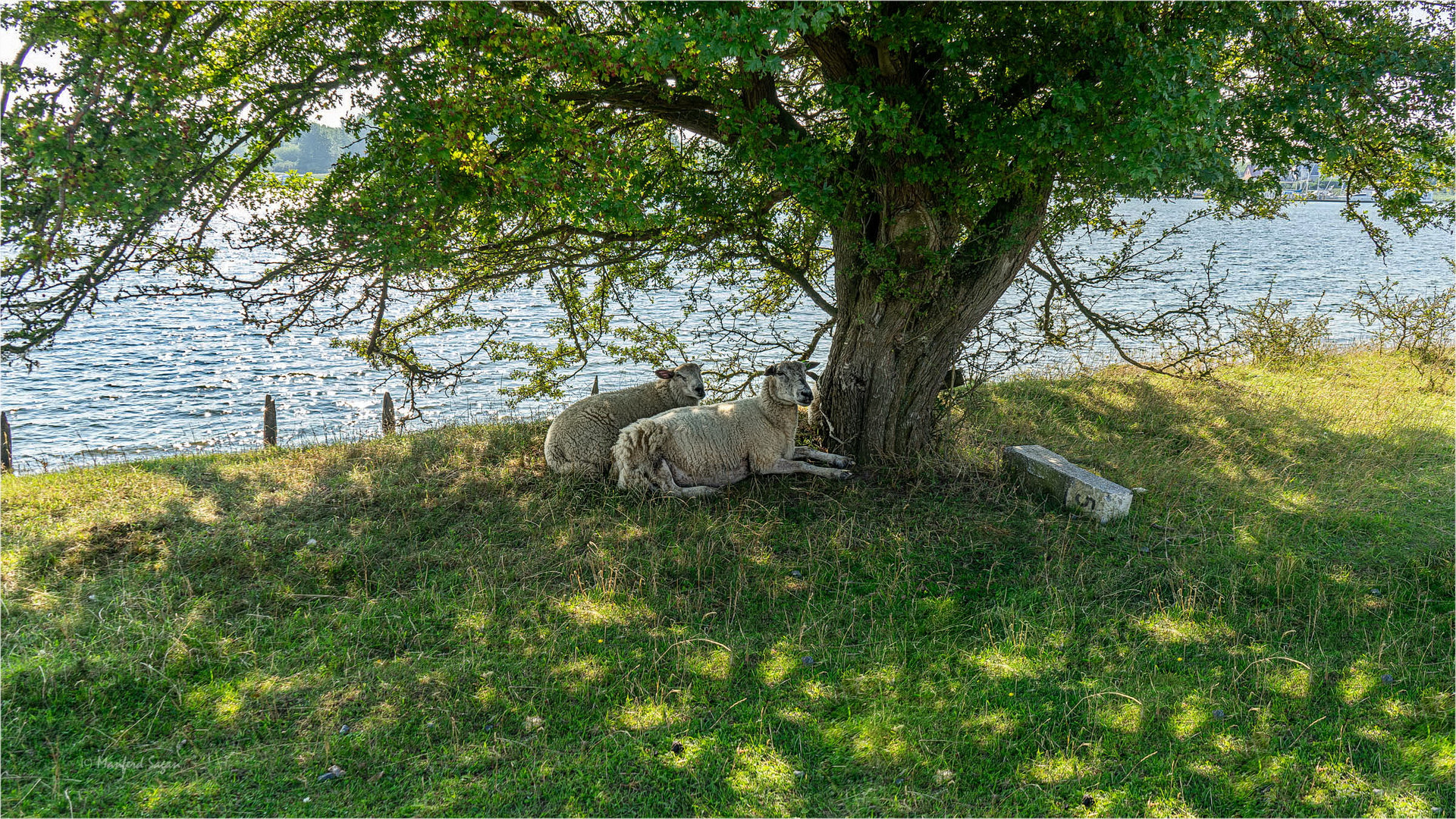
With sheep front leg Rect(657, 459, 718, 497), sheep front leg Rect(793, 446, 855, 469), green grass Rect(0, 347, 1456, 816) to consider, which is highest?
sheep front leg Rect(793, 446, 855, 469)

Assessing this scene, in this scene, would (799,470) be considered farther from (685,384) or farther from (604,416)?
(604,416)

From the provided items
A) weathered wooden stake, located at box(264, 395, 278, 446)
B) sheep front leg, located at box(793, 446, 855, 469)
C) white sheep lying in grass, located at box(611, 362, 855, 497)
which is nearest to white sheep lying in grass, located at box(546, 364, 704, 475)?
white sheep lying in grass, located at box(611, 362, 855, 497)

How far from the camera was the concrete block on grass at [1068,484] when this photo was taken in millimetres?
8008

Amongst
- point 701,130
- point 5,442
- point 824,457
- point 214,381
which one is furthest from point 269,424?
point 214,381

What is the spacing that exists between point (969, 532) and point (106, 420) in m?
22.3

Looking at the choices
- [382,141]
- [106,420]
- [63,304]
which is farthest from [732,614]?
[106,420]

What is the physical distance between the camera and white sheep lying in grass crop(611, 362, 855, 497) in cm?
842

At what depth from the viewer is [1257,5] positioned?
20.5ft

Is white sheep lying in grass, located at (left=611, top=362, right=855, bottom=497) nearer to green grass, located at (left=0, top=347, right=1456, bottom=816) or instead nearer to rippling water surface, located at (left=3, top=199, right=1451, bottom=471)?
green grass, located at (left=0, top=347, right=1456, bottom=816)

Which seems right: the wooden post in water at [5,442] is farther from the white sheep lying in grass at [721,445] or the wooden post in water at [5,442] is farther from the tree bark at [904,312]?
the tree bark at [904,312]

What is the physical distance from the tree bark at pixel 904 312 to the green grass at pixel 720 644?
629 mm

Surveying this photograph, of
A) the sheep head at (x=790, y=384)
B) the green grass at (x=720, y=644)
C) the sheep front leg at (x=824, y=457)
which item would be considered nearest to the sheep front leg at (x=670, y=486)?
the green grass at (x=720, y=644)

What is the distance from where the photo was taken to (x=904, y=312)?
8.66 meters

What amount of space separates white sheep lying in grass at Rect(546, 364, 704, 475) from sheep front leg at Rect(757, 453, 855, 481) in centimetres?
163
